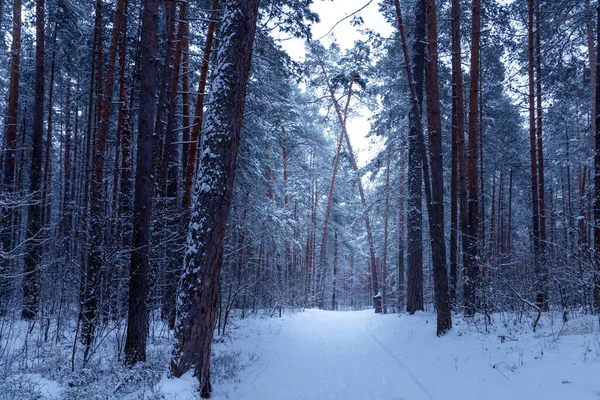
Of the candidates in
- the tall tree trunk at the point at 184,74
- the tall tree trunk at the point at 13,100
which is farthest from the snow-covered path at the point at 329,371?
the tall tree trunk at the point at 13,100

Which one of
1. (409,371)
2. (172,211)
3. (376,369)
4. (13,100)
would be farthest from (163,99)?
(409,371)

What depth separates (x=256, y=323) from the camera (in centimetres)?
1352

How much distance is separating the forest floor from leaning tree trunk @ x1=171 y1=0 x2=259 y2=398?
1.58 ft

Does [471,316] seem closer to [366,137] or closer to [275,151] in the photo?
[366,137]

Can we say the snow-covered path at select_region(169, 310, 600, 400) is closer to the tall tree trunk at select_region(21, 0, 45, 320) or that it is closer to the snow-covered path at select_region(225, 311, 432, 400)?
the snow-covered path at select_region(225, 311, 432, 400)

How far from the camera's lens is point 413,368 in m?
6.89

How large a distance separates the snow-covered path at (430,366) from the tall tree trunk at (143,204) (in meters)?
2.15

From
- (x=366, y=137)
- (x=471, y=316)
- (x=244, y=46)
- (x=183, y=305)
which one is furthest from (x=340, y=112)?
(x=183, y=305)

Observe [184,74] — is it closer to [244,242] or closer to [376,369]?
[244,242]

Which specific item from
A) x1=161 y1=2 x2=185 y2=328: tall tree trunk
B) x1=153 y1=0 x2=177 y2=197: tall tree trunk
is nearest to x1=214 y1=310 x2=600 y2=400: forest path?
x1=161 y1=2 x2=185 y2=328: tall tree trunk

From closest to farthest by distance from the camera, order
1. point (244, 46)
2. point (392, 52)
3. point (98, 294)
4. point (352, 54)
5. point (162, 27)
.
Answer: point (244, 46)
point (98, 294)
point (162, 27)
point (392, 52)
point (352, 54)

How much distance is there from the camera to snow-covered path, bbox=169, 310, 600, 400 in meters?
4.59

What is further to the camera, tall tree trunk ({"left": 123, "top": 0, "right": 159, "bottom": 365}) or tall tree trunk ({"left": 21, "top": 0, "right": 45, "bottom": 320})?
tall tree trunk ({"left": 21, "top": 0, "right": 45, "bottom": 320})

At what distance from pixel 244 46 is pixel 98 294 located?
5705 millimetres
